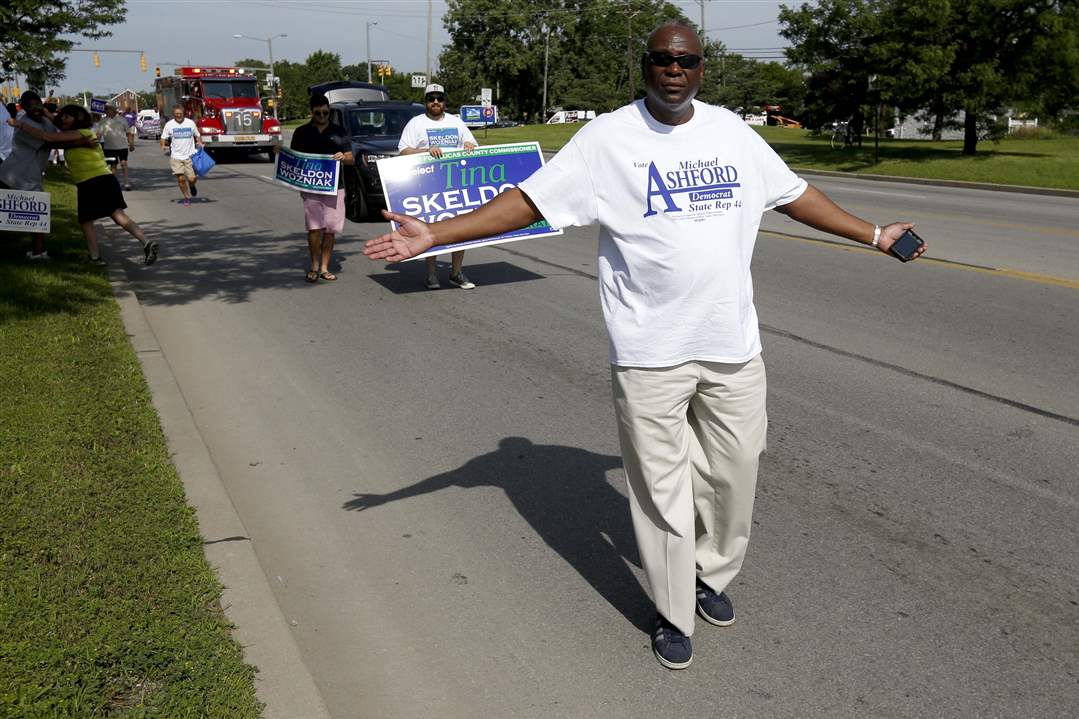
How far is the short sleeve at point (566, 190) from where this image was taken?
11.0 feet

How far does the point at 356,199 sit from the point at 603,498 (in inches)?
479

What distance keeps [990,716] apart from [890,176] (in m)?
26.2

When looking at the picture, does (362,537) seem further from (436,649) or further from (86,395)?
(86,395)

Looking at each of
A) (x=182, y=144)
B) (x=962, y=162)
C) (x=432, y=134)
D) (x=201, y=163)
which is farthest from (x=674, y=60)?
(x=962, y=162)

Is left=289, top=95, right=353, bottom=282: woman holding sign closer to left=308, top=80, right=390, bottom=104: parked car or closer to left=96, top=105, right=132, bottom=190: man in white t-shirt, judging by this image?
left=96, top=105, right=132, bottom=190: man in white t-shirt

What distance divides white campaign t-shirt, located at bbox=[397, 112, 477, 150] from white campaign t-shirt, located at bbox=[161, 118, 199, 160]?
33.6 ft

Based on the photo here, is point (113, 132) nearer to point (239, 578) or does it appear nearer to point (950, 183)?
point (950, 183)

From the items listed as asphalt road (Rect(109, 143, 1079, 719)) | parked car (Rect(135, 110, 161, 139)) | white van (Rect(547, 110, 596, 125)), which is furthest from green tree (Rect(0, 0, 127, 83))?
white van (Rect(547, 110, 596, 125))

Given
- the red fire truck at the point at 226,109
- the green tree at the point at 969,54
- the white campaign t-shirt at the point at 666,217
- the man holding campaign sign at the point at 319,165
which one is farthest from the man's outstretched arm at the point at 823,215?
the red fire truck at the point at 226,109

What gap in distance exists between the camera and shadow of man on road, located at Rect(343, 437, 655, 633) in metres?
4.20

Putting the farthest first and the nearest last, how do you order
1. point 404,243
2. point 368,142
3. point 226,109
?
point 226,109
point 368,142
point 404,243

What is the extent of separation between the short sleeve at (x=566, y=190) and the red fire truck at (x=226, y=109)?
32.0 metres

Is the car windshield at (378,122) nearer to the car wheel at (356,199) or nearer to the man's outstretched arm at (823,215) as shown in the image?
the car wheel at (356,199)

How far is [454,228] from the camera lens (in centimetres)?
338
